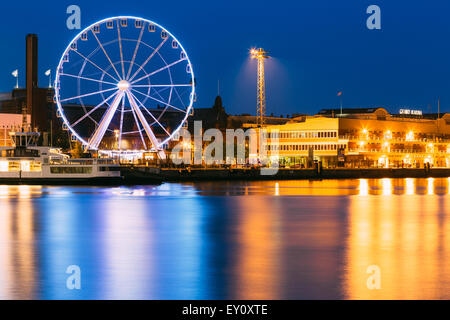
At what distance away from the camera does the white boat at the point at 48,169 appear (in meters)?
86.2

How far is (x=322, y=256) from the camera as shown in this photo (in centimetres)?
2536

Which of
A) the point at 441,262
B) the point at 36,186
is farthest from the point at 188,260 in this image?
the point at 36,186

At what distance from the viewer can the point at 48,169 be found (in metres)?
86.7

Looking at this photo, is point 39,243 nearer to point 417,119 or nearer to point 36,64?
point 36,64

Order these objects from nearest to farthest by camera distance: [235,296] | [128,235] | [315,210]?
[235,296]
[128,235]
[315,210]

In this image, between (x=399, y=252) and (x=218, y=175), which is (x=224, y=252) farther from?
(x=218, y=175)

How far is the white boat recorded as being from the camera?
8619 centimetres

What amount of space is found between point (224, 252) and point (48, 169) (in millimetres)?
64350

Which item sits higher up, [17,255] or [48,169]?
[48,169]

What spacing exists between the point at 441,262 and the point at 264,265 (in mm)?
6148

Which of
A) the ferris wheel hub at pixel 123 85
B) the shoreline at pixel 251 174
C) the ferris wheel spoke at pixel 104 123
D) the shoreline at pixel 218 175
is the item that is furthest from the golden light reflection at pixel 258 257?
the shoreline at pixel 251 174

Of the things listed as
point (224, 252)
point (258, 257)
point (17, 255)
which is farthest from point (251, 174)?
point (17, 255)

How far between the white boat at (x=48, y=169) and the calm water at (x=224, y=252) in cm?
3817

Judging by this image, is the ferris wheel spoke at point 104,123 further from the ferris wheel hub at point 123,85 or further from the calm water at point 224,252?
the calm water at point 224,252
